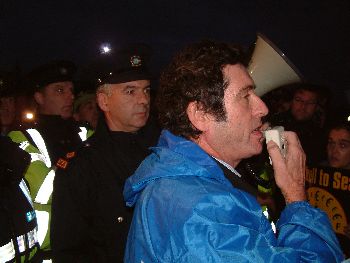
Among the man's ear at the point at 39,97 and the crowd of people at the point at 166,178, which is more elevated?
the man's ear at the point at 39,97

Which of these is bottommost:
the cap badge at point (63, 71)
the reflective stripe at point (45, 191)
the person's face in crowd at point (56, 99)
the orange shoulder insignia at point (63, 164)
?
the reflective stripe at point (45, 191)

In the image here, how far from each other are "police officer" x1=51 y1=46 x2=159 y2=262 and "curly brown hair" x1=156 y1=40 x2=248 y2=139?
3.03ft

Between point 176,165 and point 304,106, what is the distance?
4.78 m

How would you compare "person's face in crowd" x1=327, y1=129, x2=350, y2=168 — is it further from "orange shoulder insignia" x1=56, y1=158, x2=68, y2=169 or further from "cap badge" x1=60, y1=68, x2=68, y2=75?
"cap badge" x1=60, y1=68, x2=68, y2=75

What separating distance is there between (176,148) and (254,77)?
0.84 meters

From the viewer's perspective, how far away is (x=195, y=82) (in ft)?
5.79

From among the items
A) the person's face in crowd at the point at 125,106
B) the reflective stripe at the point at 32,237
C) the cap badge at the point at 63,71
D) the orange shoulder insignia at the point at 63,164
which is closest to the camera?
the reflective stripe at the point at 32,237

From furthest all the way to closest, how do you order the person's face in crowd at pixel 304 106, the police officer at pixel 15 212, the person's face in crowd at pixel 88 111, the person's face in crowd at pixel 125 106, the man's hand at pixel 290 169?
the person's face in crowd at pixel 88 111
the person's face in crowd at pixel 304 106
the person's face in crowd at pixel 125 106
the police officer at pixel 15 212
the man's hand at pixel 290 169

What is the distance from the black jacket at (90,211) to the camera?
254 centimetres

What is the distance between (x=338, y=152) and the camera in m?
4.31

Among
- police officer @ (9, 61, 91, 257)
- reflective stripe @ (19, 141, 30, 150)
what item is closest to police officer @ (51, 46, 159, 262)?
police officer @ (9, 61, 91, 257)

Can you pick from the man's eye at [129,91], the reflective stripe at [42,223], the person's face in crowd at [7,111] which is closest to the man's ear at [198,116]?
the man's eye at [129,91]

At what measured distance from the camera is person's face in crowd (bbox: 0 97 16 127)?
6156 mm

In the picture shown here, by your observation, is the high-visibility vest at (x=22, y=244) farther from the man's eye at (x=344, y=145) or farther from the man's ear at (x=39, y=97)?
the man's eye at (x=344, y=145)
